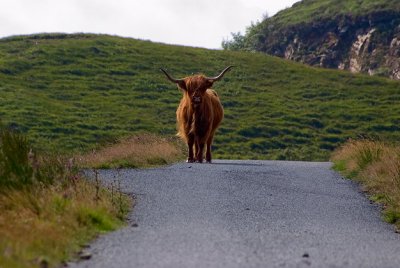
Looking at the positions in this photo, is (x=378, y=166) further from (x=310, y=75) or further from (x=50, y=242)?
(x=310, y=75)

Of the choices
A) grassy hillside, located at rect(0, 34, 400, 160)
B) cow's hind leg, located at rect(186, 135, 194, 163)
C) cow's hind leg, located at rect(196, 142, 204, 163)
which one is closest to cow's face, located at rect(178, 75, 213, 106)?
cow's hind leg, located at rect(186, 135, 194, 163)

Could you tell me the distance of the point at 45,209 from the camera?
10531 mm

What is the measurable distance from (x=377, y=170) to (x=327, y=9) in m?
59.9

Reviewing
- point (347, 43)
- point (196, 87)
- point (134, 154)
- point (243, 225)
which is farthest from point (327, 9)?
point (243, 225)

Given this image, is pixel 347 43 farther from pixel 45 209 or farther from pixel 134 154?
pixel 45 209

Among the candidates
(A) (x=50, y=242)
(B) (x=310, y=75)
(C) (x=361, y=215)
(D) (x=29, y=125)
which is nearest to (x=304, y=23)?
(B) (x=310, y=75)

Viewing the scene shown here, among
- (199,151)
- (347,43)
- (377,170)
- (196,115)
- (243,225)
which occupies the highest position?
(347,43)

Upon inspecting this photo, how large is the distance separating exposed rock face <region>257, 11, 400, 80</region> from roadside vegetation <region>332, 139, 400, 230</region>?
44.5 m

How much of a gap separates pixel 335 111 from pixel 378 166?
28.8 meters

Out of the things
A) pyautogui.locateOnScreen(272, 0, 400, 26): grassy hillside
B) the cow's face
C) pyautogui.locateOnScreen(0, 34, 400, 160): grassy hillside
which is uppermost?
pyautogui.locateOnScreen(272, 0, 400, 26): grassy hillside

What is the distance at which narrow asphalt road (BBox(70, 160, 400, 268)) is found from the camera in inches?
373

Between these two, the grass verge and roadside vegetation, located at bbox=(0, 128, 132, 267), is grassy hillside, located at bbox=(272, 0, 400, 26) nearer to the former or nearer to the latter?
the grass verge

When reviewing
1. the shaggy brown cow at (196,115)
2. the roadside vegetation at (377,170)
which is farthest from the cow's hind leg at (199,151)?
the roadside vegetation at (377,170)

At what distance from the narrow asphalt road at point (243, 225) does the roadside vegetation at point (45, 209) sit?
0.27m
